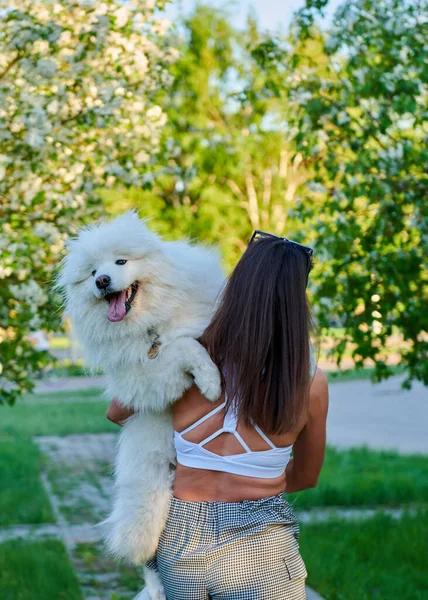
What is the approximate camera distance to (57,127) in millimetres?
5668

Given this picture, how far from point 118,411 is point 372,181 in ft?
11.1

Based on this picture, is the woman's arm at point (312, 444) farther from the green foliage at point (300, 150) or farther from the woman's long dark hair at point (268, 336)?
the green foliage at point (300, 150)

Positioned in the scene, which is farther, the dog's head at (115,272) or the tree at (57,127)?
the tree at (57,127)

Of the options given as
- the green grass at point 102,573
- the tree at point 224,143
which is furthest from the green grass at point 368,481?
the tree at point 224,143

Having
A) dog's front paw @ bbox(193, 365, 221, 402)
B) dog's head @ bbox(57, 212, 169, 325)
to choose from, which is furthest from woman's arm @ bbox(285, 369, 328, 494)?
dog's head @ bbox(57, 212, 169, 325)

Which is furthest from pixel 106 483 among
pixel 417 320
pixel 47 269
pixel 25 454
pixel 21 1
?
pixel 21 1

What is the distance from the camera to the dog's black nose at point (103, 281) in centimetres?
234

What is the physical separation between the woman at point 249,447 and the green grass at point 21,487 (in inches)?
207

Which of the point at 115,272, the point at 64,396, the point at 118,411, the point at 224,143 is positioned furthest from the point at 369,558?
the point at 224,143

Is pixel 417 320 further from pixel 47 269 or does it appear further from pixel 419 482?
pixel 419 482

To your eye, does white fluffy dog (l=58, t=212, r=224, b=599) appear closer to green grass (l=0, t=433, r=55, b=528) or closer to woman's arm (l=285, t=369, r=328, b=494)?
woman's arm (l=285, t=369, r=328, b=494)

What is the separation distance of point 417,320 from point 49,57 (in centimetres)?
305

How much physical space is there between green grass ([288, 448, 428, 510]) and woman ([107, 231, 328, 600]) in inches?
193

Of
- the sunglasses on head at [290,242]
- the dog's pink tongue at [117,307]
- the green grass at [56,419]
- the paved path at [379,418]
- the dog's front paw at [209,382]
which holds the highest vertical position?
the sunglasses on head at [290,242]
